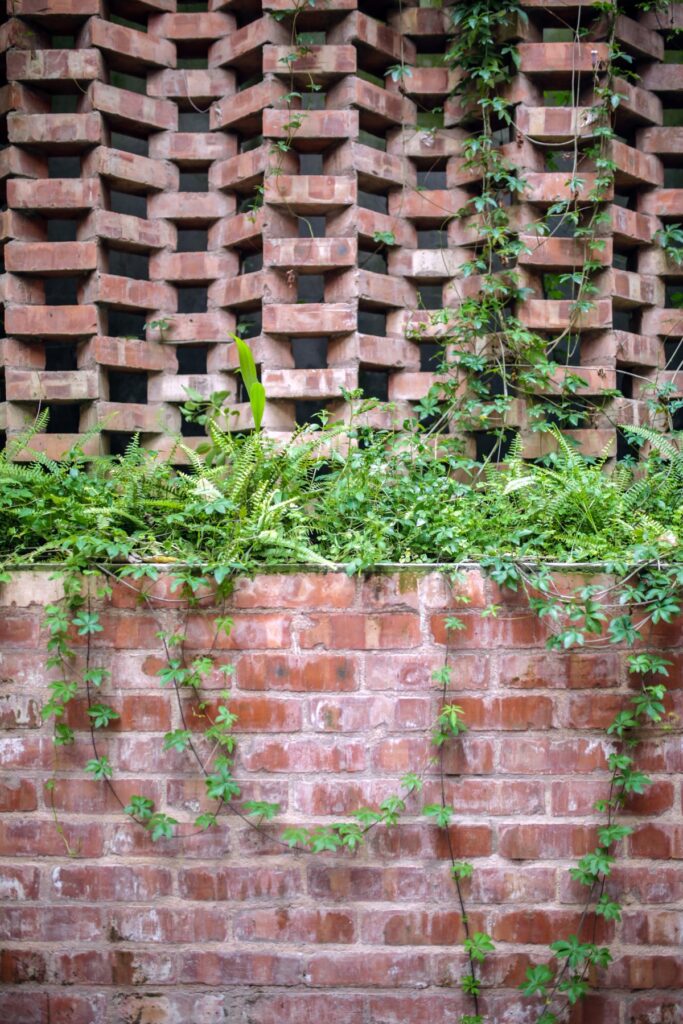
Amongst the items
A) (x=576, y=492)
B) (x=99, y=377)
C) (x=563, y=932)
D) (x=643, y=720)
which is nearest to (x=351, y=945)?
(x=563, y=932)

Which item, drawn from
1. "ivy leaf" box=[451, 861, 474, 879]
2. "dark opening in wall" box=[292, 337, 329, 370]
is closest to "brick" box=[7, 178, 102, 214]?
"dark opening in wall" box=[292, 337, 329, 370]

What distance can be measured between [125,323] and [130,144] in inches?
30.6

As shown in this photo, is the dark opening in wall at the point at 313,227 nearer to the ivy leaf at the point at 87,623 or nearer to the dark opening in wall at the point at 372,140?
the dark opening in wall at the point at 372,140

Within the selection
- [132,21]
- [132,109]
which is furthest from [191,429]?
[132,21]

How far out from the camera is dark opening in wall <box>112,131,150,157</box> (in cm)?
353

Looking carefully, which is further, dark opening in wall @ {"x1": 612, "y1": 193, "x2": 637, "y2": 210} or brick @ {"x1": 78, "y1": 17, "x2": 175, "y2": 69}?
dark opening in wall @ {"x1": 612, "y1": 193, "x2": 637, "y2": 210}

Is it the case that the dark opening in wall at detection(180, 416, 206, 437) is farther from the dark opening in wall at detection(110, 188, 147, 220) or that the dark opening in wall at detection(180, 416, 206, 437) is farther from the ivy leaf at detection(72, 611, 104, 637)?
the ivy leaf at detection(72, 611, 104, 637)

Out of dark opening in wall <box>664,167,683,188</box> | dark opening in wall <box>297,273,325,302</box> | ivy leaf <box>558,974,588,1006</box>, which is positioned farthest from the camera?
dark opening in wall <box>664,167,683,188</box>

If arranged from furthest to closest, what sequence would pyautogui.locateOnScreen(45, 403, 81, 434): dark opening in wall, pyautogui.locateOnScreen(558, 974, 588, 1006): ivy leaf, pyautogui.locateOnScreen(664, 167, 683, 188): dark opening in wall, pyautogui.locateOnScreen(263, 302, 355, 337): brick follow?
pyautogui.locateOnScreen(664, 167, 683, 188): dark opening in wall → pyautogui.locateOnScreen(45, 403, 81, 434): dark opening in wall → pyautogui.locateOnScreen(263, 302, 355, 337): brick → pyautogui.locateOnScreen(558, 974, 588, 1006): ivy leaf

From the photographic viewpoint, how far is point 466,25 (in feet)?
11.2

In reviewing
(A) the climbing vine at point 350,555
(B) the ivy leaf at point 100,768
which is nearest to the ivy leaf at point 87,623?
(A) the climbing vine at point 350,555

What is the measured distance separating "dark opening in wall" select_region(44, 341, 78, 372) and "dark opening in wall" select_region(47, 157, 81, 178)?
721 millimetres

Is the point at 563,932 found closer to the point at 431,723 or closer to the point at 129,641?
the point at 431,723

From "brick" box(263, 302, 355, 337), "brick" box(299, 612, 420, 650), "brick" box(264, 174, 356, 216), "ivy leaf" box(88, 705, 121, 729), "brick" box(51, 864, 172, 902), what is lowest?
"brick" box(51, 864, 172, 902)
